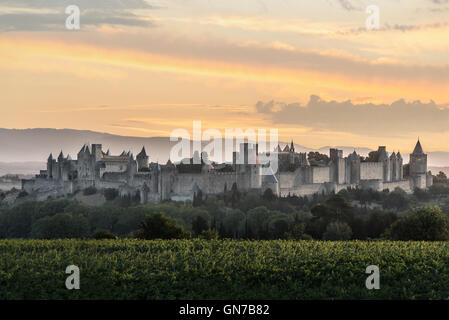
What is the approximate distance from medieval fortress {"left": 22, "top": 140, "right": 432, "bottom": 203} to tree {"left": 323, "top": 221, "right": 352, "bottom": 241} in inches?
814

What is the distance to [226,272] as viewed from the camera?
17.1 m

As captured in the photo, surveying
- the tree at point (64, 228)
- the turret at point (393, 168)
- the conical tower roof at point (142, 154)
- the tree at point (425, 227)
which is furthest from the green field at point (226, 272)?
the turret at point (393, 168)

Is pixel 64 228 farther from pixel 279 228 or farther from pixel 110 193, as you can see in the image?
pixel 110 193

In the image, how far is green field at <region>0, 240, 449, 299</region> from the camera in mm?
16125

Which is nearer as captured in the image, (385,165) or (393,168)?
(385,165)

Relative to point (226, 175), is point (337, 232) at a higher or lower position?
lower

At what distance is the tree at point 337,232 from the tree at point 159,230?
28.4 ft

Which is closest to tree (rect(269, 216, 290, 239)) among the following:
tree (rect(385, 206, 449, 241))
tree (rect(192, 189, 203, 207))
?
tree (rect(385, 206, 449, 241))

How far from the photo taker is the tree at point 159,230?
2716 cm

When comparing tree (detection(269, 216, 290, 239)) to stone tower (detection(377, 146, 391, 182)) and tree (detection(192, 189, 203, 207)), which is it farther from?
stone tower (detection(377, 146, 391, 182))

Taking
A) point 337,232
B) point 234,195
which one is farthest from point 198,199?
point 337,232

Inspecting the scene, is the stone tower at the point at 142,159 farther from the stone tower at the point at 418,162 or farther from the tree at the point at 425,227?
the tree at the point at 425,227

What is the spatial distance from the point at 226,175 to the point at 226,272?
38.5 meters
